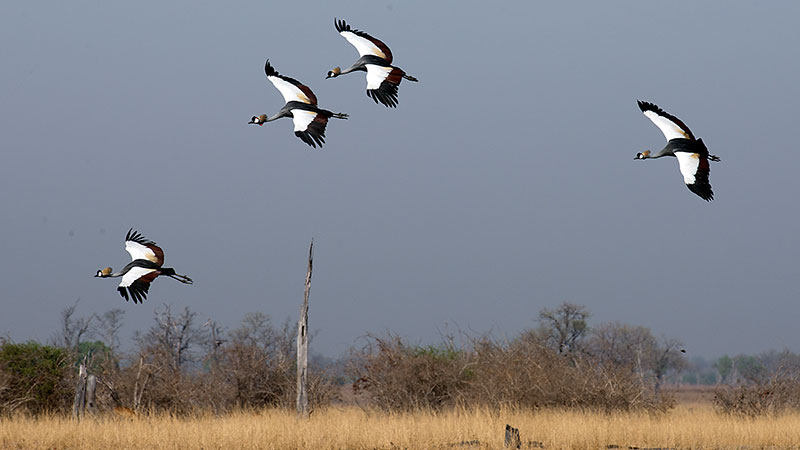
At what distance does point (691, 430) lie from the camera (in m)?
16.0

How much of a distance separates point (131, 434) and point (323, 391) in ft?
20.1

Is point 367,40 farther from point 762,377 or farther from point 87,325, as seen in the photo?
point 87,325

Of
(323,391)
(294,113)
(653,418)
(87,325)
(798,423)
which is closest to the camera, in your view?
(294,113)

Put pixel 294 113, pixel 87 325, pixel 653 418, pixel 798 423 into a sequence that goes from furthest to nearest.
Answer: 1. pixel 87 325
2. pixel 653 418
3. pixel 798 423
4. pixel 294 113

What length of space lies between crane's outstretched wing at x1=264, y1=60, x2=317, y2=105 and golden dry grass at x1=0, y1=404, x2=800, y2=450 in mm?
5027

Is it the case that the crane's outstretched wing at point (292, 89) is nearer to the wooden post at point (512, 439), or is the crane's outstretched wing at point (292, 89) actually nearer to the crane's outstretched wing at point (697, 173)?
the crane's outstretched wing at point (697, 173)

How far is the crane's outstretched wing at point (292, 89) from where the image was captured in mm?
13227

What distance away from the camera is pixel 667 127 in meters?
12.7

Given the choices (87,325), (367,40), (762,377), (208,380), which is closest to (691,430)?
(762,377)

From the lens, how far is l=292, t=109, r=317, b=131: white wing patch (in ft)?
41.3

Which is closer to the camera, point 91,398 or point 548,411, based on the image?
point 91,398

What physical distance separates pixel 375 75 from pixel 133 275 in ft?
13.5

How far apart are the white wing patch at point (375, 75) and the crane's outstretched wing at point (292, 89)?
98cm

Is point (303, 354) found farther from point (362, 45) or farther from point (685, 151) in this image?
point (685, 151)
